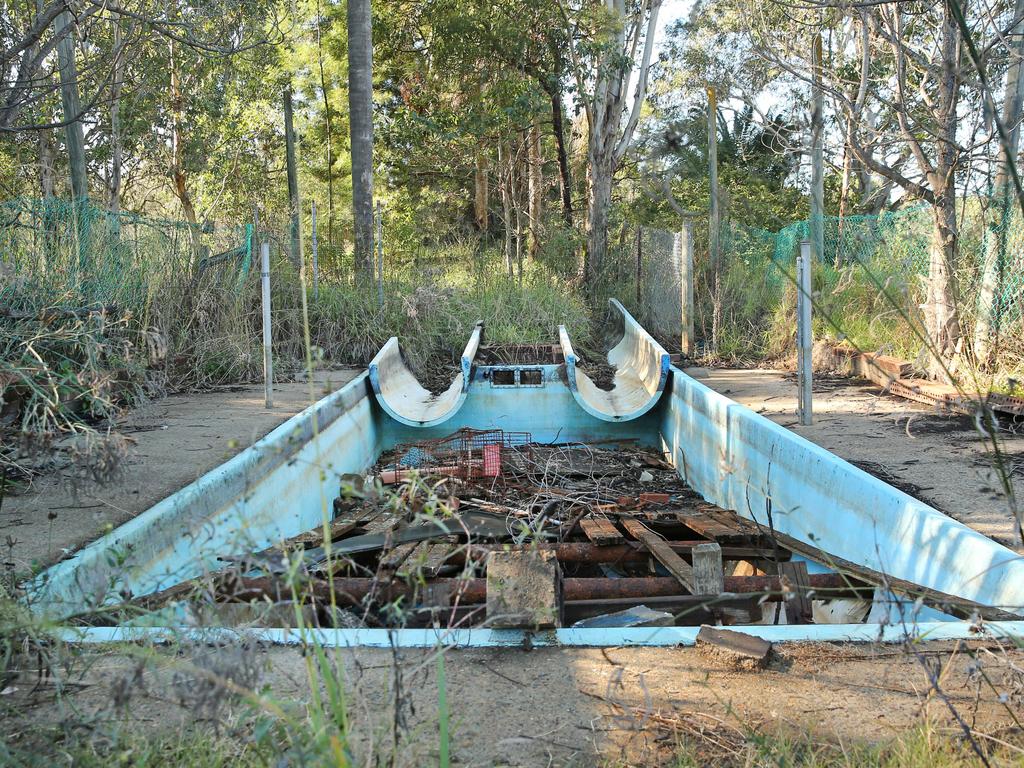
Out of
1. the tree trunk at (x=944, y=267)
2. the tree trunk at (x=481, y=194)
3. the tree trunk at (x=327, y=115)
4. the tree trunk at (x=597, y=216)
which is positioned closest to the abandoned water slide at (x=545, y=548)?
the tree trunk at (x=944, y=267)

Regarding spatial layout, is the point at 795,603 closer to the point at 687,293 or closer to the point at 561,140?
the point at 687,293

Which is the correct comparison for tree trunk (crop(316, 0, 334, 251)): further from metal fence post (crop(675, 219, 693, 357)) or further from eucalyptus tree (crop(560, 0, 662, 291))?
metal fence post (crop(675, 219, 693, 357))

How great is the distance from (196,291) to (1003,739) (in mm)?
9339

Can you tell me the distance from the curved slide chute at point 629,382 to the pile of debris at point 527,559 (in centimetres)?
136

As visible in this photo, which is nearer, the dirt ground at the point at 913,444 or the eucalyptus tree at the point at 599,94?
the dirt ground at the point at 913,444

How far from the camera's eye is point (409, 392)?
1035 centimetres

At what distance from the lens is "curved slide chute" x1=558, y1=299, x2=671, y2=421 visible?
28.7 ft

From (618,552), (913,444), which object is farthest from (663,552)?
(913,444)

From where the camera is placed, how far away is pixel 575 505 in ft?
18.5

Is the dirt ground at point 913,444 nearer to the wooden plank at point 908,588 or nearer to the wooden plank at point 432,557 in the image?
the wooden plank at point 908,588

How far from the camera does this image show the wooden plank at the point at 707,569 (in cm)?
337

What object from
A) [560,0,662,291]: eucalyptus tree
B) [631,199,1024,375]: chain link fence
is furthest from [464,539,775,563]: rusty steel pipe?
[560,0,662,291]: eucalyptus tree

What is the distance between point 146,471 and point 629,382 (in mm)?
6835

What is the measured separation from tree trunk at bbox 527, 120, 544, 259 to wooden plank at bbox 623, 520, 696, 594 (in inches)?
700
